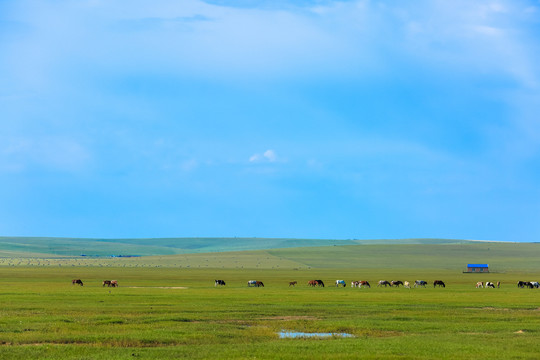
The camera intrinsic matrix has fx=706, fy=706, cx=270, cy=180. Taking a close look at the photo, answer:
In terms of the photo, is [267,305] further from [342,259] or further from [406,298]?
[342,259]

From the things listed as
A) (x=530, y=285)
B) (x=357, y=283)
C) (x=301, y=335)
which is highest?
(x=530, y=285)

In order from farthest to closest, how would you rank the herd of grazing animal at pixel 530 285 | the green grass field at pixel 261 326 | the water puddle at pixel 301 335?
the herd of grazing animal at pixel 530 285
the water puddle at pixel 301 335
the green grass field at pixel 261 326

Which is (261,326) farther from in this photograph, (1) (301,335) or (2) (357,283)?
(2) (357,283)

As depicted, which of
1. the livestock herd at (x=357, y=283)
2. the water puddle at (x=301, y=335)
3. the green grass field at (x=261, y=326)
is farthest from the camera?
the livestock herd at (x=357, y=283)

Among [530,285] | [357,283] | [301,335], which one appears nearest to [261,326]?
[301,335]

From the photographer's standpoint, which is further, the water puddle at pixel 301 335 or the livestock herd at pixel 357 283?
the livestock herd at pixel 357 283

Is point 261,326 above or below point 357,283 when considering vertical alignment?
below

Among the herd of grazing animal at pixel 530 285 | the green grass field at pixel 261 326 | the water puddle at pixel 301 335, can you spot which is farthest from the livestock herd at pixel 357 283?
the water puddle at pixel 301 335

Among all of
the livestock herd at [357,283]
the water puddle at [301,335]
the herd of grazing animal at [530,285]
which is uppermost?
the herd of grazing animal at [530,285]

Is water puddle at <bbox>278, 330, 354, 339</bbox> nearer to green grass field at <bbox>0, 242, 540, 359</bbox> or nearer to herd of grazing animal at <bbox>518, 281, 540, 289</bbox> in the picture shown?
green grass field at <bbox>0, 242, 540, 359</bbox>

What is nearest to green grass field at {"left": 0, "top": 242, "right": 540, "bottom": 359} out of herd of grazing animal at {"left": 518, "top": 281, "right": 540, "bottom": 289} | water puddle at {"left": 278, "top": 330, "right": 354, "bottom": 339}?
water puddle at {"left": 278, "top": 330, "right": 354, "bottom": 339}

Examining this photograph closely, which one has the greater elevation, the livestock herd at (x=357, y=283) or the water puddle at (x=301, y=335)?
the livestock herd at (x=357, y=283)

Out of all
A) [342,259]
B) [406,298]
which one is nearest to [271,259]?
[342,259]

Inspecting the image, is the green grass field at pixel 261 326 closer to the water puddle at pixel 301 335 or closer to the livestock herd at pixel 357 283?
the water puddle at pixel 301 335
